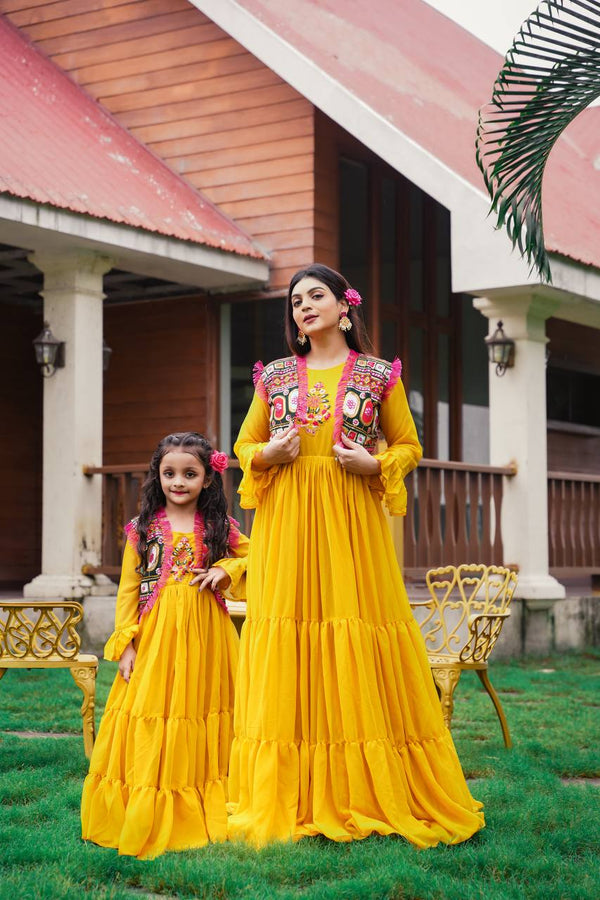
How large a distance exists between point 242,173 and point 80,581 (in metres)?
4.07

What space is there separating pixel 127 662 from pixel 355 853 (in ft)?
3.54

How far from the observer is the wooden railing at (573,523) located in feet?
38.8

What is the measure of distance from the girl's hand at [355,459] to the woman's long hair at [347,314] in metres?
0.40

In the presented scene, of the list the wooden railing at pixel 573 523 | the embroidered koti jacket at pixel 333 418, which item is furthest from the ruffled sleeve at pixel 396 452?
the wooden railing at pixel 573 523

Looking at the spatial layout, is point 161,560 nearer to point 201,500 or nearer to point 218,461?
point 201,500

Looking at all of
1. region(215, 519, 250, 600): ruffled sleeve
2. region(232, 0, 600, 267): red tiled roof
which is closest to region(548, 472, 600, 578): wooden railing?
region(232, 0, 600, 267): red tiled roof

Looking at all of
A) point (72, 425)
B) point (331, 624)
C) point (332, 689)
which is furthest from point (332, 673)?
point (72, 425)

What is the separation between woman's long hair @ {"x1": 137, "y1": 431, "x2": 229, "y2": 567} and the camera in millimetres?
4863

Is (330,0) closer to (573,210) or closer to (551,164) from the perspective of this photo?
(551,164)

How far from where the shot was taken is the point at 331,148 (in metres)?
11.9

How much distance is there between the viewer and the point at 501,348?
35.9 feet

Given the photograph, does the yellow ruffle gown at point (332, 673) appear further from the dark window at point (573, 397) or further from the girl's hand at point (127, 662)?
the dark window at point (573, 397)

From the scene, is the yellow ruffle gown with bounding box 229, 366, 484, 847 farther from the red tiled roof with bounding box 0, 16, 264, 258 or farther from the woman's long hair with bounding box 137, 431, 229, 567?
the red tiled roof with bounding box 0, 16, 264, 258

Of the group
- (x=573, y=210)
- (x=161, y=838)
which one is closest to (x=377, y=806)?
(x=161, y=838)
